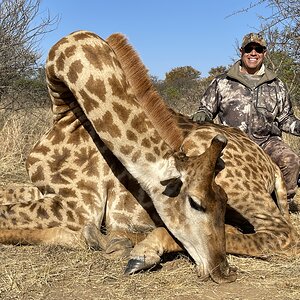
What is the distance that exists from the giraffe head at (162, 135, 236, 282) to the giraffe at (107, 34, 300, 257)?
0.38m

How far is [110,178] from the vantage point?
15.2 ft

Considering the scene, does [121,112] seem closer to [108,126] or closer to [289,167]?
[108,126]

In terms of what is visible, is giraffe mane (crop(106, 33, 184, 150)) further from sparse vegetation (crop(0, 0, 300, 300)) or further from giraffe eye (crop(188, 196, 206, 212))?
sparse vegetation (crop(0, 0, 300, 300))

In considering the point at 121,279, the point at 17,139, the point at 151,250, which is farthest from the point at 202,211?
the point at 17,139

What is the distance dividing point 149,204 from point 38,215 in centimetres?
95

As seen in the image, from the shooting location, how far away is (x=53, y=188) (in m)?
4.71

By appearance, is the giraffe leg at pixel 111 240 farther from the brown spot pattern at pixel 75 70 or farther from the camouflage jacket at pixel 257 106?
the camouflage jacket at pixel 257 106

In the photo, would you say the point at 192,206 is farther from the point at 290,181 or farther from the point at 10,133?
the point at 10,133

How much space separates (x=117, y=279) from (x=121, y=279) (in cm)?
3

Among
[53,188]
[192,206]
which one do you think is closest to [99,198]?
[53,188]

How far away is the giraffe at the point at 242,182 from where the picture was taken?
421cm

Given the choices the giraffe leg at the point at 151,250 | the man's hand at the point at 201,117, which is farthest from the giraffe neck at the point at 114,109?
the man's hand at the point at 201,117

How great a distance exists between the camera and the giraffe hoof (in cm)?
376

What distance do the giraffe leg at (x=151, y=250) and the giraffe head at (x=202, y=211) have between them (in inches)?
5.3
